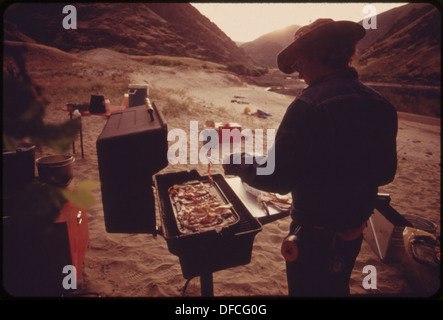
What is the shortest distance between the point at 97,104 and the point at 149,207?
4.24 metres

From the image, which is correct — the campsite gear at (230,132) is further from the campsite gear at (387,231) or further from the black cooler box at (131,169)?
the black cooler box at (131,169)

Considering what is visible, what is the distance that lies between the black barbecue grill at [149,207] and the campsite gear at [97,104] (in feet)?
12.1

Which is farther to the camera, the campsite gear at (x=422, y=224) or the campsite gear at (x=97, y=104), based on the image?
the campsite gear at (x=97, y=104)

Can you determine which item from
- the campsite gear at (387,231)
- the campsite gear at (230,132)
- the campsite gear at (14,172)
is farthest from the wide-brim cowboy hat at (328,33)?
the campsite gear at (230,132)

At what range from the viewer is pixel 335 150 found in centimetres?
155

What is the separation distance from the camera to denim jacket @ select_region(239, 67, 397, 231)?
1517 millimetres

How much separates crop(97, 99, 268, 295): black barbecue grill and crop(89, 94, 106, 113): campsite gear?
12.1ft

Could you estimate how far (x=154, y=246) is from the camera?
13.0ft

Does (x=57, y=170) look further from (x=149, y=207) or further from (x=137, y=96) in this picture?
(x=137, y=96)

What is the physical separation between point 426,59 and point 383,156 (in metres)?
60.0

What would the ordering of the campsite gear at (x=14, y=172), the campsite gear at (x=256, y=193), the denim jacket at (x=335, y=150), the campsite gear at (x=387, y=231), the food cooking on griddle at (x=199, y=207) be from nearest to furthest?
the campsite gear at (x=14, y=172)
the denim jacket at (x=335, y=150)
the food cooking on griddle at (x=199, y=207)
the campsite gear at (x=256, y=193)
the campsite gear at (x=387, y=231)

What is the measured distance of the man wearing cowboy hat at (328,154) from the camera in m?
1.53

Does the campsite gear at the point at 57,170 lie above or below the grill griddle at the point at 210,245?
above
